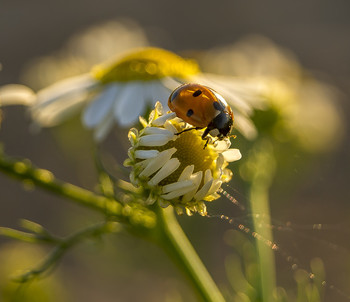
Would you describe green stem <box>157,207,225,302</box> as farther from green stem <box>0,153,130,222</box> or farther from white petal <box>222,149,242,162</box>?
white petal <box>222,149,242,162</box>

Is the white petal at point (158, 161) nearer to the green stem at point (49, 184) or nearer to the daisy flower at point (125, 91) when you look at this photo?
the green stem at point (49, 184)

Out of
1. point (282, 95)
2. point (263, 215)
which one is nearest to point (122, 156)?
point (282, 95)

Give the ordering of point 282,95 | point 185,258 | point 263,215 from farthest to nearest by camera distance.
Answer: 1. point 282,95
2. point 263,215
3. point 185,258

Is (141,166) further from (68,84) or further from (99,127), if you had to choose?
(68,84)

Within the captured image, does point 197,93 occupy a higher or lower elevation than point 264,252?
higher

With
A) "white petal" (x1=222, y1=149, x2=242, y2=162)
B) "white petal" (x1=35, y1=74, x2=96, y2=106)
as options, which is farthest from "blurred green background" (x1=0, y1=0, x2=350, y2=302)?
"white petal" (x1=35, y1=74, x2=96, y2=106)

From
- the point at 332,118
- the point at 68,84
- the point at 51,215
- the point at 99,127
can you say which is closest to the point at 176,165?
the point at 99,127

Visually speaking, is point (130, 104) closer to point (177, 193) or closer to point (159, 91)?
point (159, 91)
